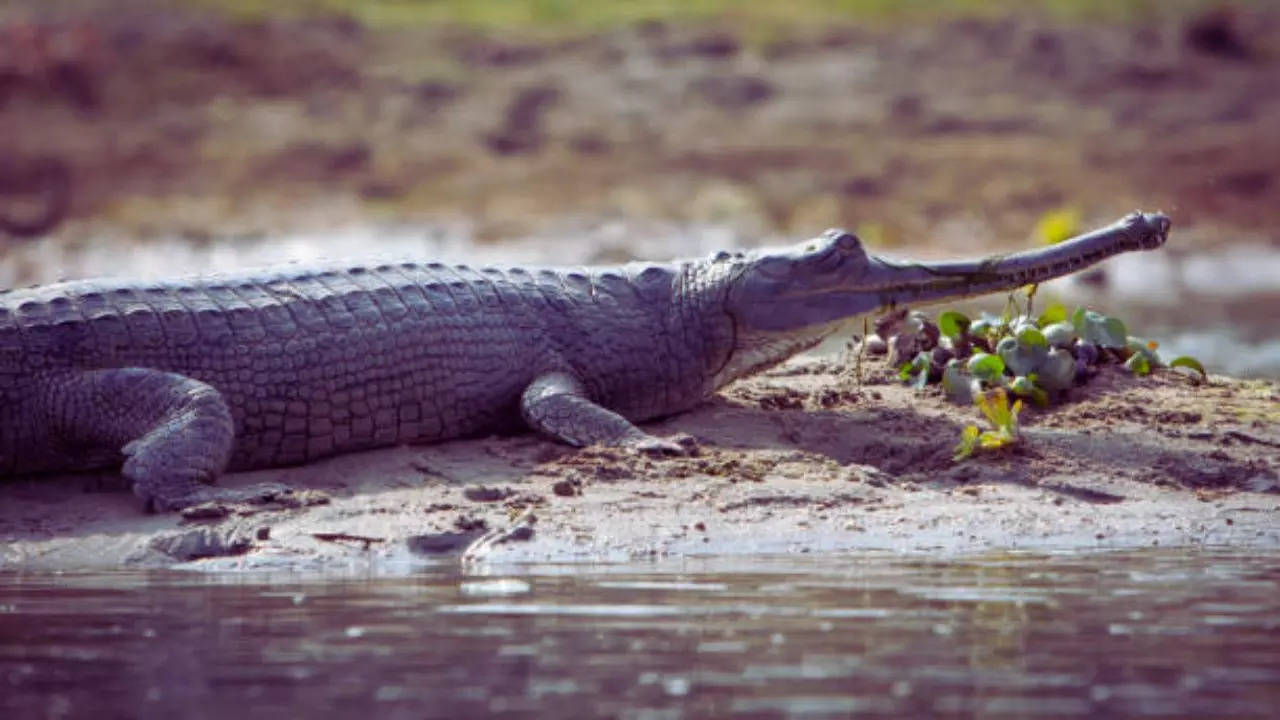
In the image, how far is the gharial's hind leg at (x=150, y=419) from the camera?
22.0 feet

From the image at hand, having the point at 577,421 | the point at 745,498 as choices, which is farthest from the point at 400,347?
the point at 745,498

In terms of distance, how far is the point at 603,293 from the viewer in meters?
8.08

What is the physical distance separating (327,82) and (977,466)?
65.4 ft

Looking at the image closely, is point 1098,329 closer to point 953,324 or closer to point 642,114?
point 953,324

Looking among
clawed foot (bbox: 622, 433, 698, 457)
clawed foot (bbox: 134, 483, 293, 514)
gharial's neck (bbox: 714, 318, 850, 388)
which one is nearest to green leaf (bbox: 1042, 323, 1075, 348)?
gharial's neck (bbox: 714, 318, 850, 388)

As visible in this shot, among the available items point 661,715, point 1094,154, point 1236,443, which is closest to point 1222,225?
point 1094,154

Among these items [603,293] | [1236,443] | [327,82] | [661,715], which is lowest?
[661,715]

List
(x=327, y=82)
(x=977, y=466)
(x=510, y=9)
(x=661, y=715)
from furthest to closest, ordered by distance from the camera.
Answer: (x=510, y=9), (x=327, y=82), (x=977, y=466), (x=661, y=715)

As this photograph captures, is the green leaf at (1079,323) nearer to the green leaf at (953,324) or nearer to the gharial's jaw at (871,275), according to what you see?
the green leaf at (953,324)

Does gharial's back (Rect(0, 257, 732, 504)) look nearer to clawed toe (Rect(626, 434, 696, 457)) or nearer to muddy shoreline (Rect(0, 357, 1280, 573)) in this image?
muddy shoreline (Rect(0, 357, 1280, 573))

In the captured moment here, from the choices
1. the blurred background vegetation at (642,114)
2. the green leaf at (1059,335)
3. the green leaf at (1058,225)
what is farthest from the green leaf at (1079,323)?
the blurred background vegetation at (642,114)

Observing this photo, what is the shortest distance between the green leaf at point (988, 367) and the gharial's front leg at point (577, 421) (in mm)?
1383

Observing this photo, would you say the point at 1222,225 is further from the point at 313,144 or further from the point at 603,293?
the point at 603,293

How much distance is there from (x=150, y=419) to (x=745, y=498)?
204cm
